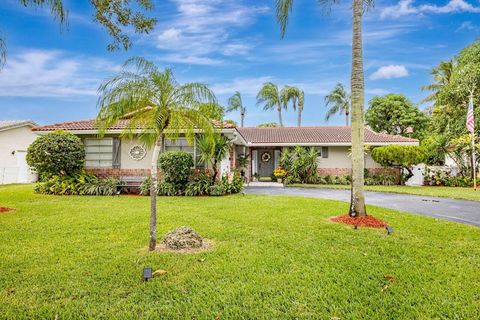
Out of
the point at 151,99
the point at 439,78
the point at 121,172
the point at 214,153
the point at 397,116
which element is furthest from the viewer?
the point at 397,116

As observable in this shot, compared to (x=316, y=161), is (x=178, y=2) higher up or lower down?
higher up

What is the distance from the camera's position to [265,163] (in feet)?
81.3

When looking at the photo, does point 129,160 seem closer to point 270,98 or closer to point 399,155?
point 399,155

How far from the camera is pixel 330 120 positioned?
32594 millimetres

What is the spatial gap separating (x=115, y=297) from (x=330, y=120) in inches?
1245

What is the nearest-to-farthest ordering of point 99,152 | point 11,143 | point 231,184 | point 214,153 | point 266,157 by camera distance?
point 214,153 < point 231,184 < point 99,152 < point 11,143 < point 266,157

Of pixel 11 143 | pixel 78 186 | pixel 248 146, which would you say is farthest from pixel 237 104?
pixel 78 186

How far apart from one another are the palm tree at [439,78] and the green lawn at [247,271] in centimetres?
2434

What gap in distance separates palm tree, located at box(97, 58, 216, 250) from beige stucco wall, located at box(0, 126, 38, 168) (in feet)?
72.1

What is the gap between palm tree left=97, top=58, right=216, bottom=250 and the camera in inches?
205

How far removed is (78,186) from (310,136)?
1587 cm

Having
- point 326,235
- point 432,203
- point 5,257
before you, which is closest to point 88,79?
point 5,257

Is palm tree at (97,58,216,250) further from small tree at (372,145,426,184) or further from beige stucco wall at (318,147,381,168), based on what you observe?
beige stucco wall at (318,147,381,168)

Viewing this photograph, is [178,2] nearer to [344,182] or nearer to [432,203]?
[432,203]
